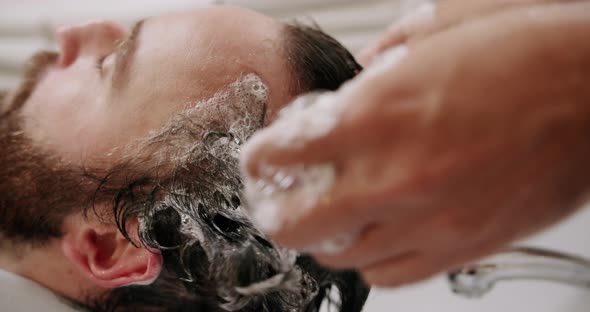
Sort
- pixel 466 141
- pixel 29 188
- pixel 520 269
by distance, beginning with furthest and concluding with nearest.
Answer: pixel 29 188 < pixel 520 269 < pixel 466 141

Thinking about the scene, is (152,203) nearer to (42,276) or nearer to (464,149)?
(42,276)

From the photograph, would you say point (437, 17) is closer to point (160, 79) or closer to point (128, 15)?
point (160, 79)

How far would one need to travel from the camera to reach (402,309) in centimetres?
101

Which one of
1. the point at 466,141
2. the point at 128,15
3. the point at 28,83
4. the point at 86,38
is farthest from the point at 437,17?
the point at 128,15

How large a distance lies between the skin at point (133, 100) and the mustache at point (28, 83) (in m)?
0.11

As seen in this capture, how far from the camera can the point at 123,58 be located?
2.34 ft

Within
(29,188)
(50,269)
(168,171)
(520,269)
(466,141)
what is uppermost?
(466,141)

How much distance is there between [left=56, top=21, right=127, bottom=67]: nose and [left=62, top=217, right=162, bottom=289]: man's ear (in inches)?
12.1

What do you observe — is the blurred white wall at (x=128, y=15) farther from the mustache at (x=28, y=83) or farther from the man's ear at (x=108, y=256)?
the man's ear at (x=108, y=256)

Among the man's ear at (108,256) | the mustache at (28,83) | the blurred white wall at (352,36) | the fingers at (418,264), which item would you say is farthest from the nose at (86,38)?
the fingers at (418,264)

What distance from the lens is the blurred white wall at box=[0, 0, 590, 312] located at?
0.90 metres

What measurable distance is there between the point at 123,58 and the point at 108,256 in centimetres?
29

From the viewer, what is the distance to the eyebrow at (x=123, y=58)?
70 cm

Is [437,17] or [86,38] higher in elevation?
[437,17]
